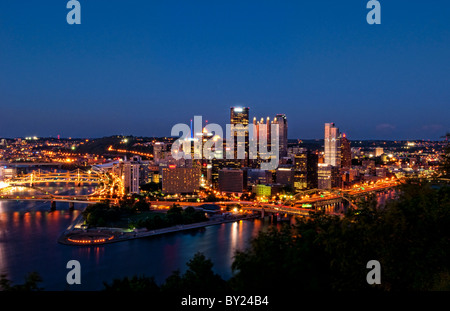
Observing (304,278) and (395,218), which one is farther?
(395,218)

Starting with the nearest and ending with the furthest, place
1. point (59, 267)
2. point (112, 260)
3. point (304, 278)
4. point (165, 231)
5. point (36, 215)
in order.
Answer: point (304, 278), point (59, 267), point (112, 260), point (165, 231), point (36, 215)

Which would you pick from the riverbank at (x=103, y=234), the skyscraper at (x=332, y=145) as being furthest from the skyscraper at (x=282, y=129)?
the riverbank at (x=103, y=234)

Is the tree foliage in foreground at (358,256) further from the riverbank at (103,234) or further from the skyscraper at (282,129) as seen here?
the skyscraper at (282,129)

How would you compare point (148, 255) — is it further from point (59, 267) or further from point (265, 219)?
point (265, 219)

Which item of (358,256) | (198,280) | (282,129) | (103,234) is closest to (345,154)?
(282,129)

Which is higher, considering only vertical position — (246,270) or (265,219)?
(246,270)

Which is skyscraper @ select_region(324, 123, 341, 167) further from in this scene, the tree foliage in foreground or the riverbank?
the tree foliage in foreground

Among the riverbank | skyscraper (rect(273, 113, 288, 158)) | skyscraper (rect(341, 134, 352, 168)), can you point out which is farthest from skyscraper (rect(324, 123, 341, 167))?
the riverbank
